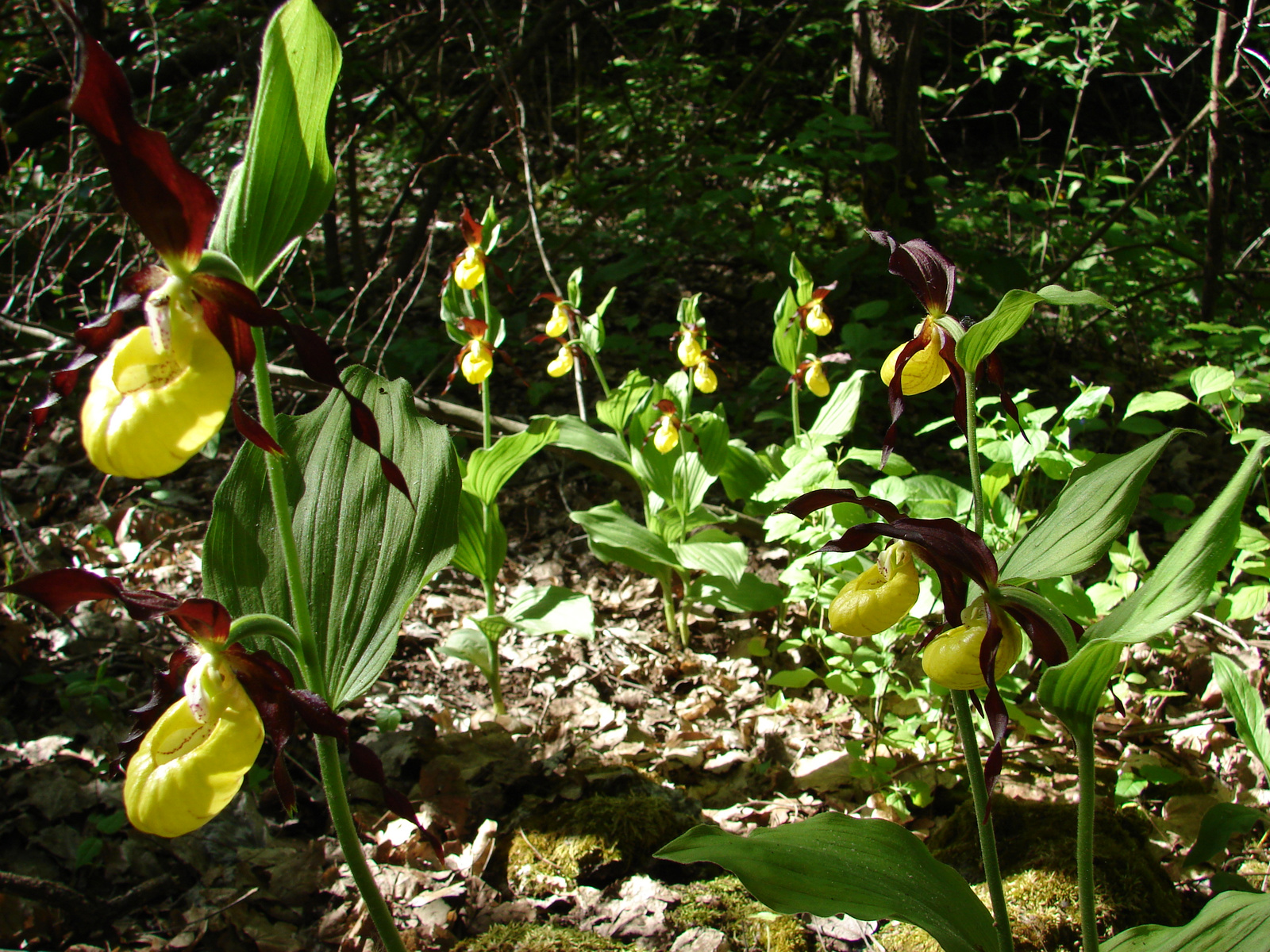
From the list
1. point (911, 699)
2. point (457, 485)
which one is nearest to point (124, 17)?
point (457, 485)

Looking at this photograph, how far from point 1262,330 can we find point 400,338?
3.94 meters

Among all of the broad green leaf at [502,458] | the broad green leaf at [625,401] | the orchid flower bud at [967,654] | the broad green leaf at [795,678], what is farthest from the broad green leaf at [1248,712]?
the broad green leaf at [625,401]

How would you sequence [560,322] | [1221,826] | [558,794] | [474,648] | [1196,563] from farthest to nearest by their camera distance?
[560,322] → [474,648] → [558,794] → [1221,826] → [1196,563]

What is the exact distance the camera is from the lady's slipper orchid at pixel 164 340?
0.85m

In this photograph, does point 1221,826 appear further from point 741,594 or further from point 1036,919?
point 741,594

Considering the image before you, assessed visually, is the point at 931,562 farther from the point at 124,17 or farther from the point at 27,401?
the point at 124,17

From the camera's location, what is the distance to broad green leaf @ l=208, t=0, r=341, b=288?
3.23 ft

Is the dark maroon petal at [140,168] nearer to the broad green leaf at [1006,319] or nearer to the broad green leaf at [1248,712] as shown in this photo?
the broad green leaf at [1006,319]

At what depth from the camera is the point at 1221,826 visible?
51.4 inches

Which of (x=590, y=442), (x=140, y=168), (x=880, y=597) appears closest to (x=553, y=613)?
(x=590, y=442)

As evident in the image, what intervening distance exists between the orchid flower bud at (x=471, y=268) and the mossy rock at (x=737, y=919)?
1719 millimetres

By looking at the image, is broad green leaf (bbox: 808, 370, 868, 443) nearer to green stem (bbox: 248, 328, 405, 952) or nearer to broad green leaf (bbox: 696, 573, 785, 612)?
broad green leaf (bbox: 696, 573, 785, 612)

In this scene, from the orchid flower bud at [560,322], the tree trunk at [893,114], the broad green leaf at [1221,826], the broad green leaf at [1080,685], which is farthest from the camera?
the tree trunk at [893,114]

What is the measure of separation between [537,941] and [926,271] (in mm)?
1323
